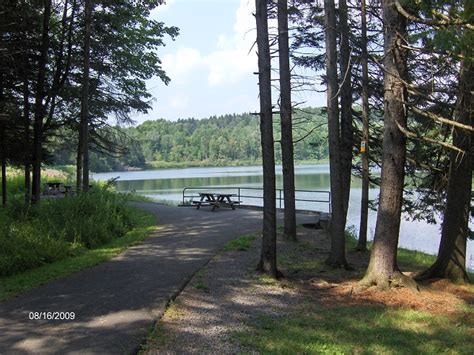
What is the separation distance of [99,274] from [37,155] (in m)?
7.33

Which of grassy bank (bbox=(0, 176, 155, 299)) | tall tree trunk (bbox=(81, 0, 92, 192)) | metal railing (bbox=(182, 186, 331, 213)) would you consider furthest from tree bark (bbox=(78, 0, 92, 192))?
metal railing (bbox=(182, 186, 331, 213))

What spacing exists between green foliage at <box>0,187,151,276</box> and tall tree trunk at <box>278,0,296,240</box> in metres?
4.56

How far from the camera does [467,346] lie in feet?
17.2

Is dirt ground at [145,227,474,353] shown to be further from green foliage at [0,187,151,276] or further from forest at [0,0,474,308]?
green foliage at [0,187,151,276]

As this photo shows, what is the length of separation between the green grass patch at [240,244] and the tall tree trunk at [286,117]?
1.30m

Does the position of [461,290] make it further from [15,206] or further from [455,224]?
[15,206]

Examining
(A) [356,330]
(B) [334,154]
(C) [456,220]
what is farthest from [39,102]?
(A) [356,330]

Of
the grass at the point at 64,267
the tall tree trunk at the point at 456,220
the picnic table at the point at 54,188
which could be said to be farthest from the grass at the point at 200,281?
the picnic table at the point at 54,188

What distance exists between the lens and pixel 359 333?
18.5 ft

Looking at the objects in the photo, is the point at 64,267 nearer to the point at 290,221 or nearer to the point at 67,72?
the point at 290,221

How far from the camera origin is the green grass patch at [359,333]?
16.7 feet

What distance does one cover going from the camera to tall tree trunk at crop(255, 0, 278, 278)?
8547mm

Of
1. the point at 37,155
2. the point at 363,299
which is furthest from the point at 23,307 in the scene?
the point at 37,155

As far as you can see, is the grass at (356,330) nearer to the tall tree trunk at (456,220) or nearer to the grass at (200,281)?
the grass at (200,281)
